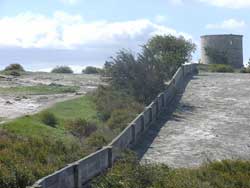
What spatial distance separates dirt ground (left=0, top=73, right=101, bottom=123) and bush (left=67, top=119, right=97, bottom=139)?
12.5 feet

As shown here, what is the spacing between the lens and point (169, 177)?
16.5 m

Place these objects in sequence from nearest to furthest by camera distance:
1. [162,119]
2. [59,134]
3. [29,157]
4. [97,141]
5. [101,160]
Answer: [101,160], [29,157], [97,141], [59,134], [162,119]

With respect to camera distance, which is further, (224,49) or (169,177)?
(224,49)

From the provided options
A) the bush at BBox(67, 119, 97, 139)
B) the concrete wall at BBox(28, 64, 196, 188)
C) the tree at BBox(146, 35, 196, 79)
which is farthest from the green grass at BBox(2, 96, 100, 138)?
the tree at BBox(146, 35, 196, 79)

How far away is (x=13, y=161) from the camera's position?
1956 cm

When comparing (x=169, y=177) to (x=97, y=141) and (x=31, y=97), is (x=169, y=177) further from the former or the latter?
(x=31, y=97)

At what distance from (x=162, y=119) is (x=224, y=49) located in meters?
50.5

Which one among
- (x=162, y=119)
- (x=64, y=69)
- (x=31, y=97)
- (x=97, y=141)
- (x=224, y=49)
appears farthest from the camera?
(x=64, y=69)

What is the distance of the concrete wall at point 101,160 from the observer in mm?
14867

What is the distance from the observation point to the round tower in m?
77.4

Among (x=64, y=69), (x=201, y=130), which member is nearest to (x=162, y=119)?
(x=201, y=130)

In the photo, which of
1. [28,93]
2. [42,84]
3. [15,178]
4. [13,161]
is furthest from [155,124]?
[42,84]

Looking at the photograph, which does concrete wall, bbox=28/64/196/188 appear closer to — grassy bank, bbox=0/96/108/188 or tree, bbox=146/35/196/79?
grassy bank, bbox=0/96/108/188

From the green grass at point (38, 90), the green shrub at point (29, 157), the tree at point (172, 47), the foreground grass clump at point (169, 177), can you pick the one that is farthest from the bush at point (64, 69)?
the foreground grass clump at point (169, 177)
